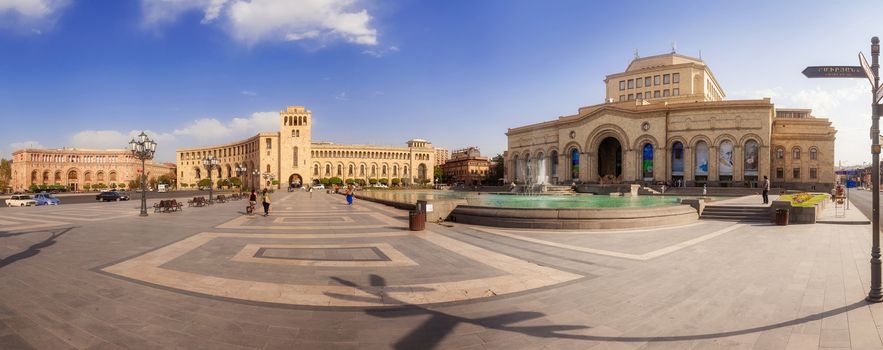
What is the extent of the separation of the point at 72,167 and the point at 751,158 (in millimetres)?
157096

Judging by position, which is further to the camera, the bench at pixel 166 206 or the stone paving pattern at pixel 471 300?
the bench at pixel 166 206

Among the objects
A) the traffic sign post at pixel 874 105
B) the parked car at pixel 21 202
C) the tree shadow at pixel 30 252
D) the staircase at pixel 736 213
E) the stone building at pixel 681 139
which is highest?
the stone building at pixel 681 139

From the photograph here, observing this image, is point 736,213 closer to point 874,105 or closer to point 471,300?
point 874,105

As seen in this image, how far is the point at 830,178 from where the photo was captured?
47844 millimetres

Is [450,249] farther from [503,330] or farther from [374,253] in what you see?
[503,330]

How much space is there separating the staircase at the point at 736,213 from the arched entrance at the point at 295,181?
95389mm

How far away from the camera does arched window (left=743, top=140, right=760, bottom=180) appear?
4650 cm

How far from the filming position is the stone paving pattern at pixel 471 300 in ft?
13.4

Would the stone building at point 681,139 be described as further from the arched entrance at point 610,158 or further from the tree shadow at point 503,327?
the tree shadow at point 503,327

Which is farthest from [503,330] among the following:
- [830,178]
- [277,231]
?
[830,178]

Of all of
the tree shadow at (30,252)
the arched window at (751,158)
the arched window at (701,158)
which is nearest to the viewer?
the tree shadow at (30,252)

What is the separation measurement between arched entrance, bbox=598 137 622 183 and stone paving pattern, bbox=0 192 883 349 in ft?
173

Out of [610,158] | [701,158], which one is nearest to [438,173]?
[610,158]

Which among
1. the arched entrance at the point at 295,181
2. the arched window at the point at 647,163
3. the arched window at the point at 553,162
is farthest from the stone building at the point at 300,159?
the arched window at the point at 647,163
